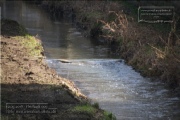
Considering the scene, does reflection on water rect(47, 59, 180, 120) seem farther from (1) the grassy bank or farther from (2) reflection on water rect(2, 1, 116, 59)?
(2) reflection on water rect(2, 1, 116, 59)

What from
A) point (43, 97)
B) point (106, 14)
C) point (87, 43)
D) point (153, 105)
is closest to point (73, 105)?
point (43, 97)

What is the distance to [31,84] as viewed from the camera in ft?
40.0

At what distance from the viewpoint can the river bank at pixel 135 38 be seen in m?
15.0

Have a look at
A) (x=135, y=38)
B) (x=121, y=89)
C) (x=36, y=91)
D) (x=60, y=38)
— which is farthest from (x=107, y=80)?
(x=60, y=38)

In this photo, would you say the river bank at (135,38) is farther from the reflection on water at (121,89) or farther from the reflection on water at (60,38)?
the reflection on water at (60,38)

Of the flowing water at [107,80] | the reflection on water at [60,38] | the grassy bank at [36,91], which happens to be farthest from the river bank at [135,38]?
the grassy bank at [36,91]

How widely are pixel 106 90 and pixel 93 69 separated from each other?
3273mm

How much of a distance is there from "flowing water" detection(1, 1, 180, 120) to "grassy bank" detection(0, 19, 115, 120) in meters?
1.00

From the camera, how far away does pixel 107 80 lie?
1559cm

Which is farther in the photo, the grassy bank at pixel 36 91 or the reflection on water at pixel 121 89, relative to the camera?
the reflection on water at pixel 121 89

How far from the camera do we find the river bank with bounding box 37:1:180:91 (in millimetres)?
15027

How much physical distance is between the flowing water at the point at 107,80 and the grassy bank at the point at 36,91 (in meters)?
1.00

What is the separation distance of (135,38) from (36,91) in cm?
945

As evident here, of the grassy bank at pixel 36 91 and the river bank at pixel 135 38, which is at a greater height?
the river bank at pixel 135 38
